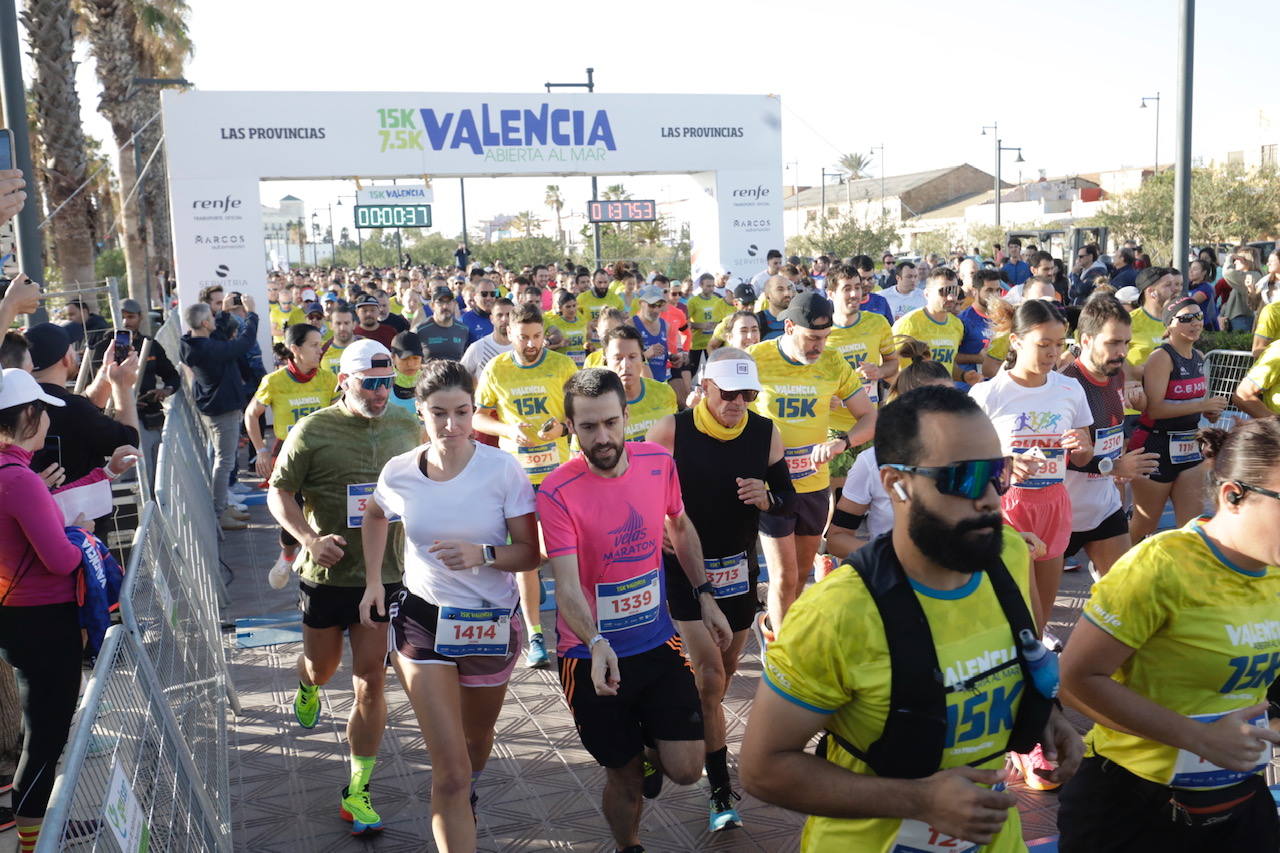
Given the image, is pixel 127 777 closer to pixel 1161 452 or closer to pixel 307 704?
pixel 307 704

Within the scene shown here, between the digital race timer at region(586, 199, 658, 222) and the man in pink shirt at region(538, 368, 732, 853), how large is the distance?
22.0m

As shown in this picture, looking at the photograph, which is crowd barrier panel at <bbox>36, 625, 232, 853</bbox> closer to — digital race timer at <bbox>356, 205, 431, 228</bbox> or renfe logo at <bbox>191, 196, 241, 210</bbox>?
renfe logo at <bbox>191, 196, 241, 210</bbox>

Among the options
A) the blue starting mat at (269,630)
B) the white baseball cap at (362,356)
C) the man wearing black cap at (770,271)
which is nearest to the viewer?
the white baseball cap at (362,356)

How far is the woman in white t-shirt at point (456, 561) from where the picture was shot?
4.00 metres

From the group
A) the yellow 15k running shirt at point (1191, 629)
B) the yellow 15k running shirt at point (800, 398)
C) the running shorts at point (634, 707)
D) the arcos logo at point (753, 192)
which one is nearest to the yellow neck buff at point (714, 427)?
the running shorts at point (634, 707)

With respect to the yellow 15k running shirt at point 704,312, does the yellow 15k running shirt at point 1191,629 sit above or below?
below

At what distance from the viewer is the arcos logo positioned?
2003 centimetres

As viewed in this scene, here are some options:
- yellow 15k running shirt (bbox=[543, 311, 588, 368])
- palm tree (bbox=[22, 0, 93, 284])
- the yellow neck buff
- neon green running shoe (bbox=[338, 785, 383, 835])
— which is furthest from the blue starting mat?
palm tree (bbox=[22, 0, 93, 284])

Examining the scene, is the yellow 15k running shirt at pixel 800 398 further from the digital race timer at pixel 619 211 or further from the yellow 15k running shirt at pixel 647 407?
the digital race timer at pixel 619 211

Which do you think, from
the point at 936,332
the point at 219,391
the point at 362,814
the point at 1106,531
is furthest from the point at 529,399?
the point at 219,391

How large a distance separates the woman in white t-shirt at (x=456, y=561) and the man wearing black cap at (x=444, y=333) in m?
7.21

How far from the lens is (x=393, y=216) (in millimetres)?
21203

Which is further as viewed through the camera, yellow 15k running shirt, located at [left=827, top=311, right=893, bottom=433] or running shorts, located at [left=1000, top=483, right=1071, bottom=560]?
yellow 15k running shirt, located at [left=827, top=311, right=893, bottom=433]

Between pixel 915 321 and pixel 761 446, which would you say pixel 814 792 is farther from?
pixel 915 321
